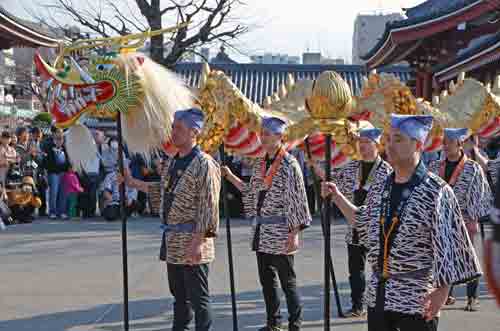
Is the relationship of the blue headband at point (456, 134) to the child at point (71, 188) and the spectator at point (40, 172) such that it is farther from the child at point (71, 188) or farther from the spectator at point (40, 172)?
the spectator at point (40, 172)

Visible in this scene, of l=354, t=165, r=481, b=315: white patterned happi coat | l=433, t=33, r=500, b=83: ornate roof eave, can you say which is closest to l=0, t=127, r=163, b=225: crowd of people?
l=433, t=33, r=500, b=83: ornate roof eave

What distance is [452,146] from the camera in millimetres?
6688

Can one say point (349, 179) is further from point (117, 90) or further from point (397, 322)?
point (397, 322)

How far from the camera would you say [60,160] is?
13445mm

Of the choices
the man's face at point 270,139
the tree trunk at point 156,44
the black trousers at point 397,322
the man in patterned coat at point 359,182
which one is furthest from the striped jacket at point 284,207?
the tree trunk at point 156,44

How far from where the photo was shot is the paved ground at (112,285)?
6.52m

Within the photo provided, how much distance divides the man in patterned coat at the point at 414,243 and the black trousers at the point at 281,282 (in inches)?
81.7

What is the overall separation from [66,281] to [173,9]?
11464mm

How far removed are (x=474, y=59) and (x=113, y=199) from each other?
7047 millimetres

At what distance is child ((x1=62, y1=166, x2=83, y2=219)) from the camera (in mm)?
13367

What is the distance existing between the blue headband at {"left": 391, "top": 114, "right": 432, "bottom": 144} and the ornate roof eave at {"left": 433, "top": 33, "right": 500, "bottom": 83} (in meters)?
8.05

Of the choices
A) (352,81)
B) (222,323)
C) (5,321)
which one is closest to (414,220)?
(222,323)

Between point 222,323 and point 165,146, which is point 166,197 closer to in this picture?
point 165,146

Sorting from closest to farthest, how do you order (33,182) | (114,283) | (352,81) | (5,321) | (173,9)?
(5,321) → (114,283) → (33,182) → (173,9) → (352,81)
